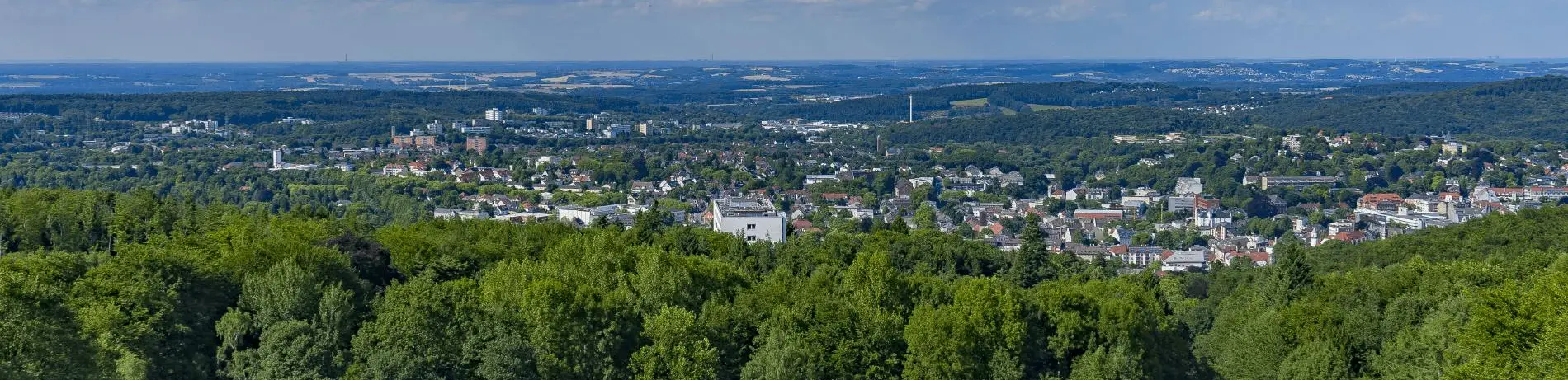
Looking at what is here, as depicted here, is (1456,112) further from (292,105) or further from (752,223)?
(752,223)

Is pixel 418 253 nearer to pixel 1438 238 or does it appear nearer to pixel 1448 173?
pixel 1438 238

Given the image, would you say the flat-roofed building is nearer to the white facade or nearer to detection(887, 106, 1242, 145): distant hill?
detection(887, 106, 1242, 145): distant hill

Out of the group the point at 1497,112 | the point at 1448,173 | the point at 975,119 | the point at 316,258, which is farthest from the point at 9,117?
the point at 1497,112

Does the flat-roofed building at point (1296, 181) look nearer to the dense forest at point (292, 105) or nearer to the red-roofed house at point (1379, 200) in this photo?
the red-roofed house at point (1379, 200)

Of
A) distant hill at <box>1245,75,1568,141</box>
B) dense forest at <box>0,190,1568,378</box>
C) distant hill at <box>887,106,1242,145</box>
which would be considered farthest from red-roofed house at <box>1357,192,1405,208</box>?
dense forest at <box>0,190,1568,378</box>

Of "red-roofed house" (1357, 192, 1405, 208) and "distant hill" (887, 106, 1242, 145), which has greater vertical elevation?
"distant hill" (887, 106, 1242, 145)
